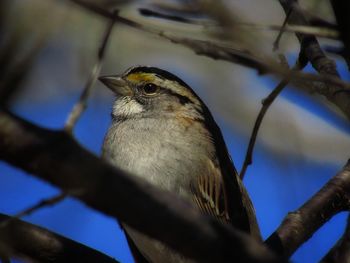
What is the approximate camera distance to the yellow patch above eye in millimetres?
6523

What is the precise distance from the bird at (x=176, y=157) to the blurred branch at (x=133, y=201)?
273 cm

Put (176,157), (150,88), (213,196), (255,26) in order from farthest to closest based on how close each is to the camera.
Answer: (150,88), (213,196), (176,157), (255,26)

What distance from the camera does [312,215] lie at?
4.95 m

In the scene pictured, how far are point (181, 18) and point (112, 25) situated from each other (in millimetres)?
292

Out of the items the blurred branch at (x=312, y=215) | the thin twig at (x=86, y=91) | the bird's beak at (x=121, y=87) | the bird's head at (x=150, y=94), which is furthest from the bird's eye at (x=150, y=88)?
the thin twig at (x=86, y=91)

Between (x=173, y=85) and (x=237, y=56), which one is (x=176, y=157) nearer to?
(x=173, y=85)

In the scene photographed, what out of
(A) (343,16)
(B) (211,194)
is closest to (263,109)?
(B) (211,194)

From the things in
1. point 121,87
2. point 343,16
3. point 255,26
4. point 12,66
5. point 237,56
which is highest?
point 343,16

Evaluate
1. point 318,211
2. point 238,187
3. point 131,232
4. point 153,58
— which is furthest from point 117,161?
point 153,58

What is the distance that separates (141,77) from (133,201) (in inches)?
168

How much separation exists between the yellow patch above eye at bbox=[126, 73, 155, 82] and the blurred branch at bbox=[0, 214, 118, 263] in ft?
7.94

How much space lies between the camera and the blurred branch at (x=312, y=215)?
480 cm

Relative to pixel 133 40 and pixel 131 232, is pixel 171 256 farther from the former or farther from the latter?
pixel 133 40

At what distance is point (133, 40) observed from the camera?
9227mm
